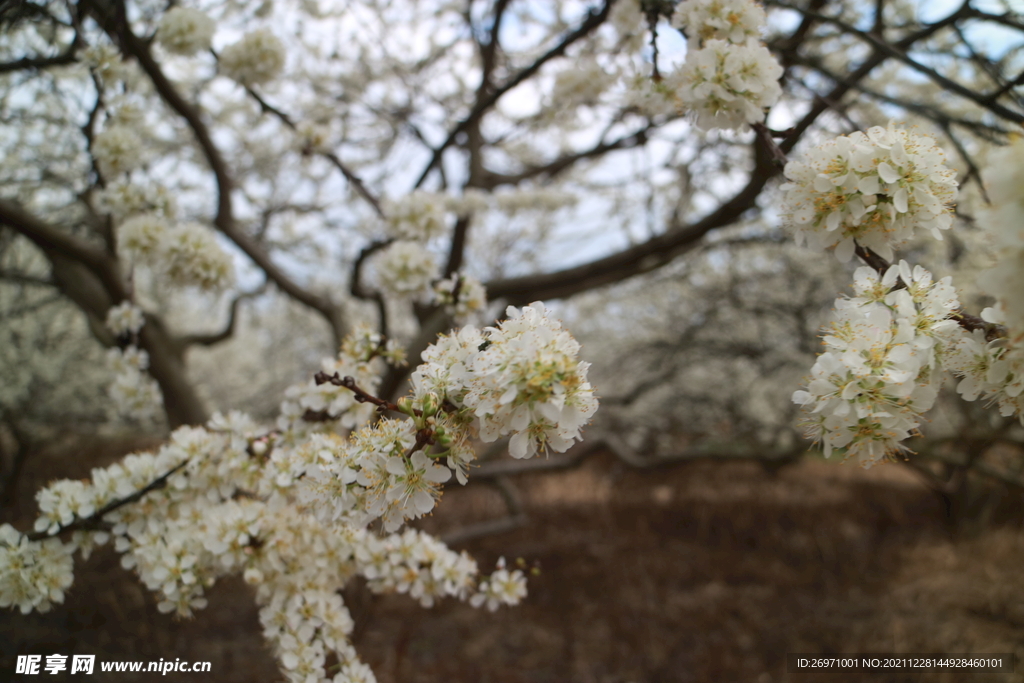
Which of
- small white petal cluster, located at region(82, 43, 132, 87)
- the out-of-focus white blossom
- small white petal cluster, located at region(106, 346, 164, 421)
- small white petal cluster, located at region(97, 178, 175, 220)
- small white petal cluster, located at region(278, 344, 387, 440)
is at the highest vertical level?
small white petal cluster, located at region(82, 43, 132, 87)

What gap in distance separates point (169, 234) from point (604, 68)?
1.89m

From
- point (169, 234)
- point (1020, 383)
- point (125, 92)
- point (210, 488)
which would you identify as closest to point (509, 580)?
point (210, 488)

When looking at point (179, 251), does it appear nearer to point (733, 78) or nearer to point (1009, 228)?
point (733, 78)

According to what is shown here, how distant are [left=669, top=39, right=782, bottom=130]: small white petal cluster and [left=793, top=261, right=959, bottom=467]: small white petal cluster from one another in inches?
22.6

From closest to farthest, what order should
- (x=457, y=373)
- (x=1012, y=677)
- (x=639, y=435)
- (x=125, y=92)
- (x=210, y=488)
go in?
(x=457, y=373), (x=210, y=488), (x=125, y=92), (x=1012, y=677), (x=639, y=435)

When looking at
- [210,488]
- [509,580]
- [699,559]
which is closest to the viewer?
[210,488]

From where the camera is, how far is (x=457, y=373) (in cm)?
87

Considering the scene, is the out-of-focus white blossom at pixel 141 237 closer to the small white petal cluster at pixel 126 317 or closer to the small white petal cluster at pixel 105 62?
the small white petal cluster at pixel 126 317

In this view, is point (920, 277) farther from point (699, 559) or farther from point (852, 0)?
point (699, 559)

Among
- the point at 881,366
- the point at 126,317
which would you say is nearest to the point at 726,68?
the point at 881,366

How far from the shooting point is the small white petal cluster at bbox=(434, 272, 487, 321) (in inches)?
68.2

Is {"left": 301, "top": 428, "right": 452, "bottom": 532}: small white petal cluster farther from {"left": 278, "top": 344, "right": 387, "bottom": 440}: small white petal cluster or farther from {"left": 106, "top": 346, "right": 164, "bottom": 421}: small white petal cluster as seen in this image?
{"left": 106, "top": 346, "right": 164, "bottom": 421}: small white petal cluster

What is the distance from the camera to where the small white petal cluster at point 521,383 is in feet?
2.60

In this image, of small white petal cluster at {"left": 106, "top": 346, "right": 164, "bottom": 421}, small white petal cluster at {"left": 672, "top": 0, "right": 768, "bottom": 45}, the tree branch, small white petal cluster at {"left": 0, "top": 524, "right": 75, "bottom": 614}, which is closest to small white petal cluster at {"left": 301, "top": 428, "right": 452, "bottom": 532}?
small white petal cluster at {"left": 0, "top": 524, "right": 75, "bottom": 614}
